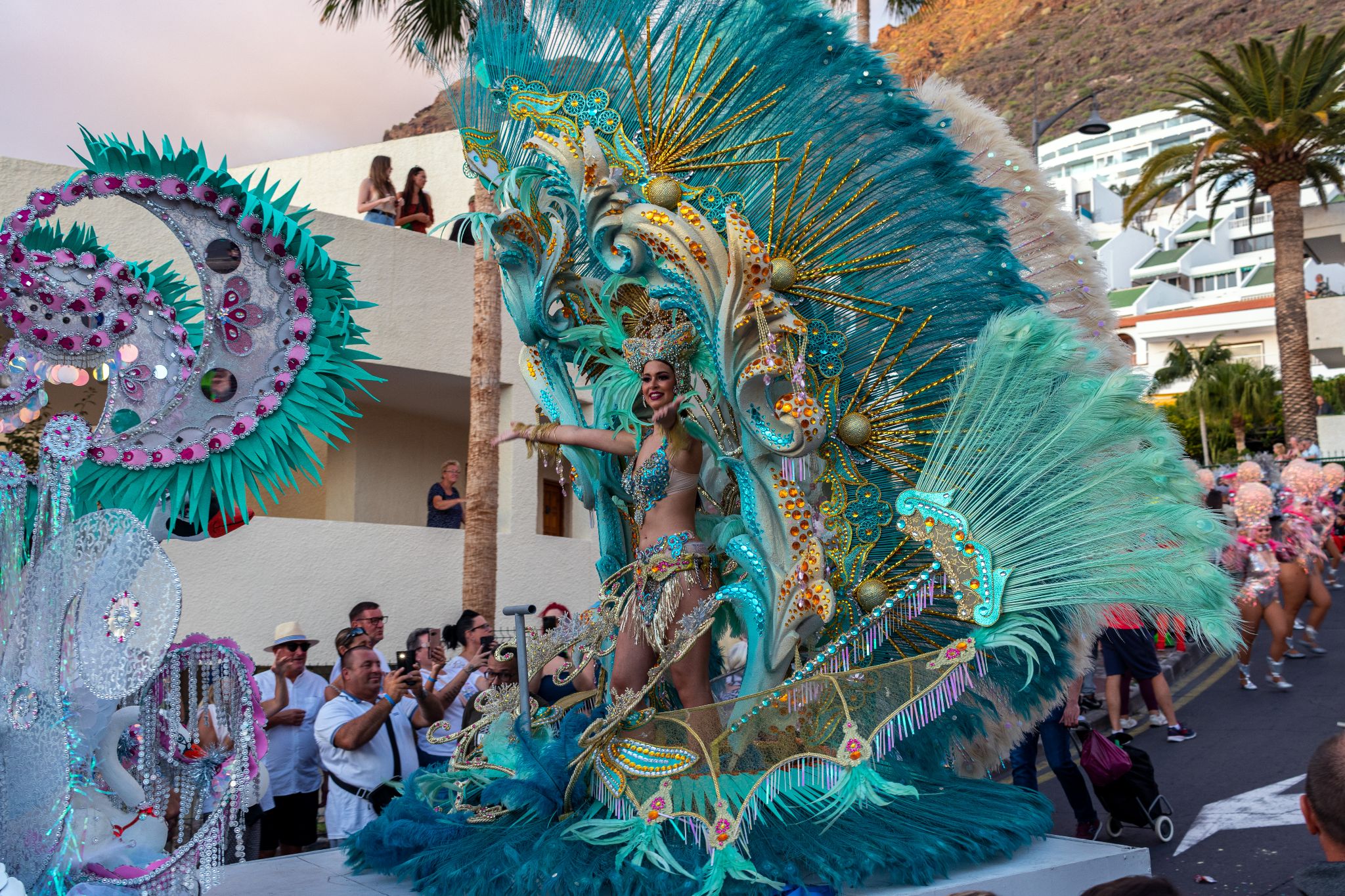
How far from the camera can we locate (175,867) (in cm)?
385

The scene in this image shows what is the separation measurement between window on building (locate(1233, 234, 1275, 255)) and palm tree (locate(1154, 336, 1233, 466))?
34.0ft

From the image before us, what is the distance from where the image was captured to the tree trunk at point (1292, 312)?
19.5 meters

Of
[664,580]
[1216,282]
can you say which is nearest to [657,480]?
[664,580]

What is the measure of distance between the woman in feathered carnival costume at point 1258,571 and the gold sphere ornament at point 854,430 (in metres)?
6.14

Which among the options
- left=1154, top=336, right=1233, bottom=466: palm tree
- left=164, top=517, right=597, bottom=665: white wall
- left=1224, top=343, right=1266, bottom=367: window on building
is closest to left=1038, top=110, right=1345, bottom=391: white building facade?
left=1224, top=343, right=1266, bottom=367: window on building

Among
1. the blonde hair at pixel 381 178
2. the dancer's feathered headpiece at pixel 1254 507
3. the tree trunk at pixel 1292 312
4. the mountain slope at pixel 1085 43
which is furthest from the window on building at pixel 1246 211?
the blonde hair at pixel 381 178

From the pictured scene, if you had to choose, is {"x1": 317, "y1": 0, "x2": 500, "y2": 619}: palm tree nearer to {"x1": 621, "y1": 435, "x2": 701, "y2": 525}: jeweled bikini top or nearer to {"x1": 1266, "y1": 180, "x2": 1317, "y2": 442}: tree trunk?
{"x1": 621, "y1": 435, "x2": 701, "y2": 525}: jeweled bikini top

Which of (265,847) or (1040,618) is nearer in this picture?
(1040,618)

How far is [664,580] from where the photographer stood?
5.24 metres

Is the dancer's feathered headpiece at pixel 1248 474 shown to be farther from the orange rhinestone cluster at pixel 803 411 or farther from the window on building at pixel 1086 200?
the window on building at pixel 1086 200

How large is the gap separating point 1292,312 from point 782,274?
17.9 metres

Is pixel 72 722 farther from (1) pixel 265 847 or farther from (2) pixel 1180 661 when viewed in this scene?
(2) pixel 1180 661

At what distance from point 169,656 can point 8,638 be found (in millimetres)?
499

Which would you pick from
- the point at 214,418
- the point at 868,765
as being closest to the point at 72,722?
the point at 214,418
